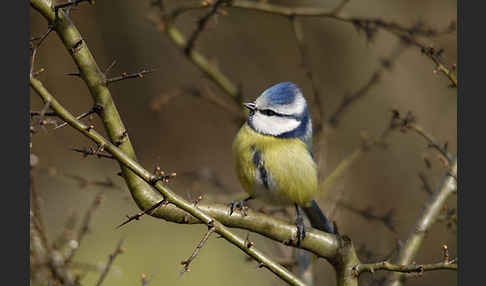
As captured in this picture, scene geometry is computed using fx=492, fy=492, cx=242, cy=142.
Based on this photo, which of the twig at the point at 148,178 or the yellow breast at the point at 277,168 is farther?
the yellow breast at the point at 277,168

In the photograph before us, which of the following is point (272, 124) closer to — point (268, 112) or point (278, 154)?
point (268, 112)

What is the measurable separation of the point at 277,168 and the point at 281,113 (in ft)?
0.98

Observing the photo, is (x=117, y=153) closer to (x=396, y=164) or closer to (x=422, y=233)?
(x=422, y=233)

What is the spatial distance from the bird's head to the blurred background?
8.64ft

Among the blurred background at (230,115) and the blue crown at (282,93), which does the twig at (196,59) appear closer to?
the blue crown at (282,93)

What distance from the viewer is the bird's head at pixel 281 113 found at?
2.56 metres

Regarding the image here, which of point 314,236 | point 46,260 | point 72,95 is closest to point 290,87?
point 314,236

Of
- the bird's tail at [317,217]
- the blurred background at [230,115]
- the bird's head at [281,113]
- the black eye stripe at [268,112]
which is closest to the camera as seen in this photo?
the bird's head at [281,113]

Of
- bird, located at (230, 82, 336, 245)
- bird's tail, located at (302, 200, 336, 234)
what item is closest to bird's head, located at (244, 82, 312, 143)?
bird, located at (230, 82, 336, 245)

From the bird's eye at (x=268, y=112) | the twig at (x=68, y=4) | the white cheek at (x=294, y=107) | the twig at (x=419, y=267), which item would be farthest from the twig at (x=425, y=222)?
the twig at (x=68, y=4)

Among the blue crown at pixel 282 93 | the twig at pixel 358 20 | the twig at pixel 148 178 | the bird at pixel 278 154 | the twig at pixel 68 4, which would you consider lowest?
the twig at pixel 148 178

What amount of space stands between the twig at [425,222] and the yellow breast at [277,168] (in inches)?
22.2

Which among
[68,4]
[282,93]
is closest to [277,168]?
[282,93]

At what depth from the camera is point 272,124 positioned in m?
2.73
